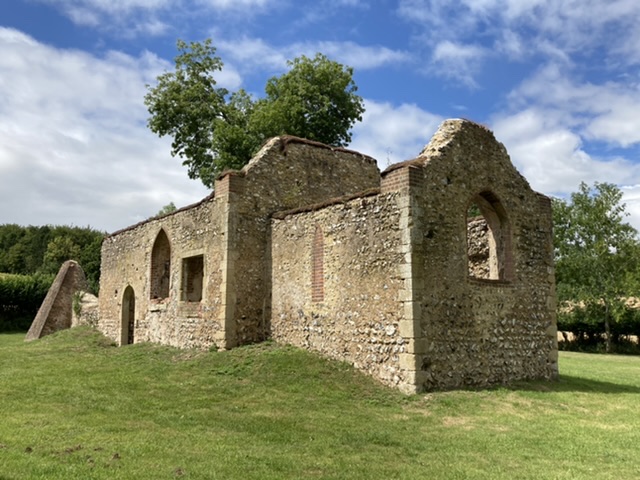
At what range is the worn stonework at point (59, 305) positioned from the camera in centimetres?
2753

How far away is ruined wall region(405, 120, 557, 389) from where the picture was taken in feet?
38.2

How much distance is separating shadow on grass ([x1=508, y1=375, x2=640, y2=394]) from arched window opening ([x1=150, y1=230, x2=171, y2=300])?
41.6 feet

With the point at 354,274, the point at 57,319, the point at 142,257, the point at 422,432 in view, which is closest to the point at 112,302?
the point at 142,257

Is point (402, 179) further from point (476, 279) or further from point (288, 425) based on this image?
point (288, 425)

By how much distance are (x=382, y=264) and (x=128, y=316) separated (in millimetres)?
13914

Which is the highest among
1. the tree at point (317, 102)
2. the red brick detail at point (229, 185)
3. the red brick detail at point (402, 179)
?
the tree at point (317, 102)

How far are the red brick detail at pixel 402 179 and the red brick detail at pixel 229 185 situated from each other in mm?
5151

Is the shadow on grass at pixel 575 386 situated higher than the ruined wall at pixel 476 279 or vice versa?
the ruined wall at pixel 476 279

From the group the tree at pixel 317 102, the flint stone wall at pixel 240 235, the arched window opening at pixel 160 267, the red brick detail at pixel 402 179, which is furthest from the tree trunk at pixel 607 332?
the red brick detail at pixel 402 179

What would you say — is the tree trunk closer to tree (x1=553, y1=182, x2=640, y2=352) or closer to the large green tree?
tree (x1=553, y1=182, x2=640, y2=352)

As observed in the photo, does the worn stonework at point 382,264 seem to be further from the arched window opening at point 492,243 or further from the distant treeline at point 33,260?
the distant treeline at point 33,260

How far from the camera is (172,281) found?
1825cm

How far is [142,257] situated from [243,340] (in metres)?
7.61

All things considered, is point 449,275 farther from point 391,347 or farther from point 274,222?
point 274,222
